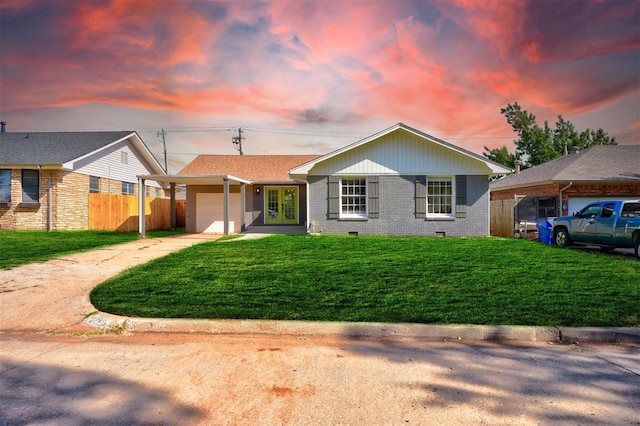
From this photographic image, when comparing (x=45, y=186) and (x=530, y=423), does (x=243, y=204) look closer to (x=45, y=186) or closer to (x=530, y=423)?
(x=45, y=186)

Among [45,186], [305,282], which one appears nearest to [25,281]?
[305,282]

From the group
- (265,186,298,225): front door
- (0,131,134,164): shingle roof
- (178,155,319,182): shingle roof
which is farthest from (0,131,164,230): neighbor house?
(265,186,298,225): front door

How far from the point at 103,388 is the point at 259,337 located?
1810 mm

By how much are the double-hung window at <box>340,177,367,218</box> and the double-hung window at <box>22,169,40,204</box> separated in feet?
52.4

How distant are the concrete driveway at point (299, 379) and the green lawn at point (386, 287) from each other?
62cm

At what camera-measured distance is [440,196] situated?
15859 mm

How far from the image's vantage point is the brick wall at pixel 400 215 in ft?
51.0

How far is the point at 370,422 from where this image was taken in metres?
2.63

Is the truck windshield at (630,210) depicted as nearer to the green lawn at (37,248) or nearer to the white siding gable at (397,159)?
the white siding gable at (397,159)

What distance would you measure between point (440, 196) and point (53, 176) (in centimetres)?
1958

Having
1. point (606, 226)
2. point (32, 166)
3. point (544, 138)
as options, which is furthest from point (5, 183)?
point (544, 138)

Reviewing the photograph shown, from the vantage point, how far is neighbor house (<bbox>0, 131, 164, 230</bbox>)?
18188mm

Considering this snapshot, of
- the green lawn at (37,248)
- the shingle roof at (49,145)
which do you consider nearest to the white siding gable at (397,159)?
the green lawn at (37,248)

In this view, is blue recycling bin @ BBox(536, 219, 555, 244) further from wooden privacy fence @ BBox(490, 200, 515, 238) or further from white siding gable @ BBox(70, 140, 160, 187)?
white siding gable @ BBox(70, 140, 160, 187)
